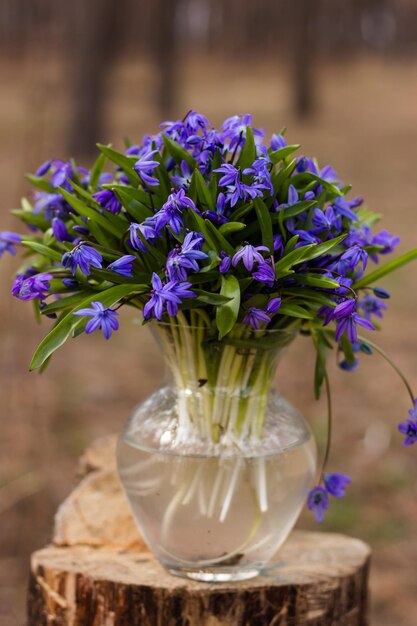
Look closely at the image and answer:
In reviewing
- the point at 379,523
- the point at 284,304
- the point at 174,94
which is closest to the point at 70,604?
the point at 284,304

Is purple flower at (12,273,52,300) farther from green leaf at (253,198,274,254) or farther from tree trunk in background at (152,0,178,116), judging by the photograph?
tree trunk in background at (152,0,178,116)

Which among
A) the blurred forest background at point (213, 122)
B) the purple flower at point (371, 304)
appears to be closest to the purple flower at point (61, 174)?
the purple flower at point (371, 304)

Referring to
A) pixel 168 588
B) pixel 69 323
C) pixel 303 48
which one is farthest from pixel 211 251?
pixel 303 48

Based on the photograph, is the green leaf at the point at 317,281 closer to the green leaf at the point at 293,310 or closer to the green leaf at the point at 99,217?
the green leaf at the point at 293,310

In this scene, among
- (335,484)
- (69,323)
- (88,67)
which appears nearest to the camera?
(69,323)

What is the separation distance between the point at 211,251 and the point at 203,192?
0.10 meters

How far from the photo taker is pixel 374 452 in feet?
13.4

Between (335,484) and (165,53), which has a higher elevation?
(165,53)

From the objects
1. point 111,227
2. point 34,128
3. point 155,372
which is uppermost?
point 34,128

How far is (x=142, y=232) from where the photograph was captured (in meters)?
1.38

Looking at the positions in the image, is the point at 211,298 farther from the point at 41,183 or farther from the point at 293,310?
the point at 41,183

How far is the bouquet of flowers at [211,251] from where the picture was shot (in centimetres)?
138

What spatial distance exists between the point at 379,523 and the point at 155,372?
1599mm

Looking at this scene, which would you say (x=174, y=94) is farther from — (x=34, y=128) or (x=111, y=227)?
(x=111, y=227)
